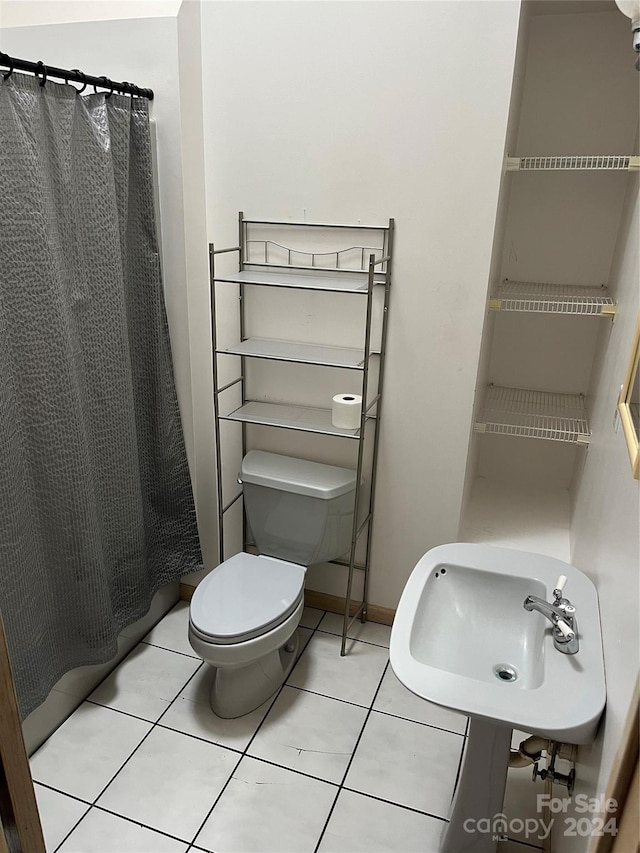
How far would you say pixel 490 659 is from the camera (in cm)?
162

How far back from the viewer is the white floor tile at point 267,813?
1740 millimetres

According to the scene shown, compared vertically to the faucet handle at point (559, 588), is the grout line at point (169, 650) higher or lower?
lower

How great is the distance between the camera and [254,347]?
229 centimetres

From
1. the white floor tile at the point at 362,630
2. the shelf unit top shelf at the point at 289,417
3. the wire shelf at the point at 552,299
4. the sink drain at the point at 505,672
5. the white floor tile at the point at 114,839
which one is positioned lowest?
the white floor tile at the point at 114,839

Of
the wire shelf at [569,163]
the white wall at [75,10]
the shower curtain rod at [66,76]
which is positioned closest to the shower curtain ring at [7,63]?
the shower curtain rod at [66,76]

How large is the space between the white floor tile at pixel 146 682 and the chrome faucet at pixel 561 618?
136cm

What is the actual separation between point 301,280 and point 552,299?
2.86 feet

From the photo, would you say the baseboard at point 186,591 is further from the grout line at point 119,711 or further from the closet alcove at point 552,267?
the closet alcove at point 552,267

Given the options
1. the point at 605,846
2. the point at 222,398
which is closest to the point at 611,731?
the point at 605,846

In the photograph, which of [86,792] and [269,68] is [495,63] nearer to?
[269,68]

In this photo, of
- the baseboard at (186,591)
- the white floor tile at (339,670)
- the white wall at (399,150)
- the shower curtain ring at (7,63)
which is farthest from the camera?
the baseboard at (186,591)

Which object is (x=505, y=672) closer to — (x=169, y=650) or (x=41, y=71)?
(x=169, y=650)

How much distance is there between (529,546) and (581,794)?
3.50ft

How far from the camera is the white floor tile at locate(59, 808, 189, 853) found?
5.61 ft
